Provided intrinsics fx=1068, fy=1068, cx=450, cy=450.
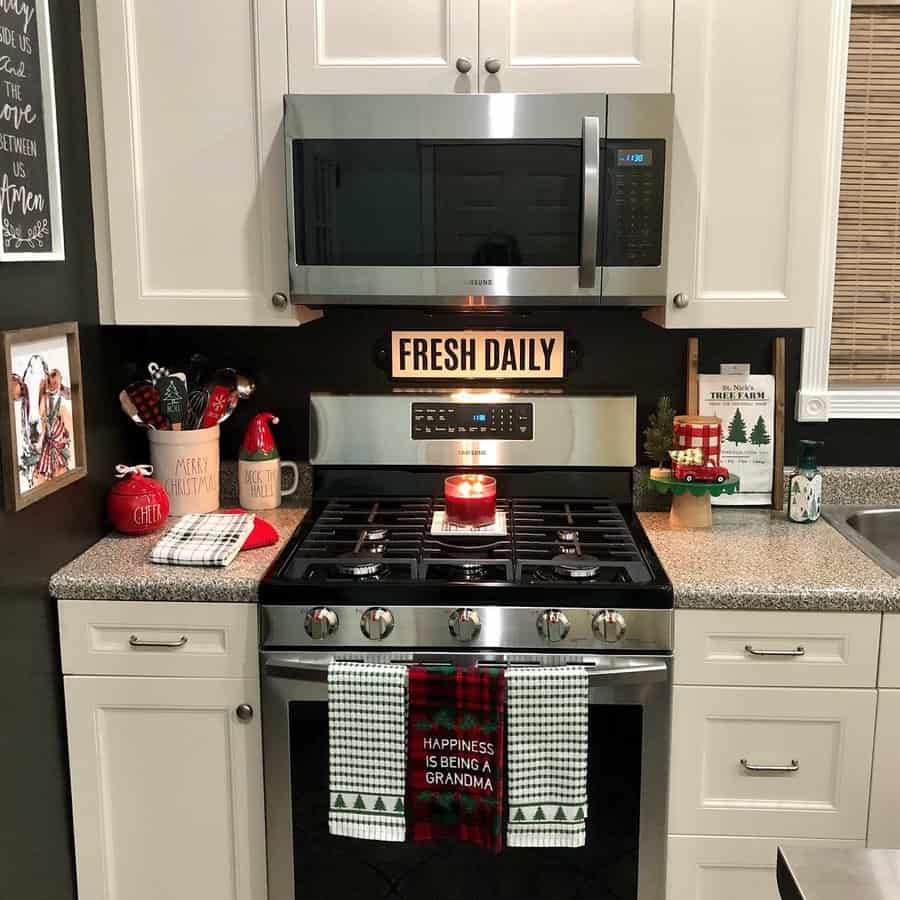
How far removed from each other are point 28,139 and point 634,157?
1.13m

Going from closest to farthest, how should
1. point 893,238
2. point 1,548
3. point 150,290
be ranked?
point 1,548 → point 150,290 → point 893,238

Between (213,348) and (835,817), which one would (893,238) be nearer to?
(835,817)

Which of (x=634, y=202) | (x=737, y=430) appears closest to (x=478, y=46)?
(x=634, y=202)

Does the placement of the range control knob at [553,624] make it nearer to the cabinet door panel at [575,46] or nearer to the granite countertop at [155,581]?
the granite countertop at [155,581]

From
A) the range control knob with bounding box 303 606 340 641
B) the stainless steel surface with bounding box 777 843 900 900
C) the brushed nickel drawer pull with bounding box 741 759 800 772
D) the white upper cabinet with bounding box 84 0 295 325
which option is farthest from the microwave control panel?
the stainless steel surface with bounding box 777 843 900 900

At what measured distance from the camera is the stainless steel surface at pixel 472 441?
2.50 metres

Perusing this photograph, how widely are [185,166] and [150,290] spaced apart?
266mm

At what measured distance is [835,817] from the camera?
2.01m

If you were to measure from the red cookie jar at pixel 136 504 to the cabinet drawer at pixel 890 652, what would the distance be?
1.48m

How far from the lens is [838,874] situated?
1.01 meters

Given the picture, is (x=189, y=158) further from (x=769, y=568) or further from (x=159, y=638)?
(x=769, y=568)

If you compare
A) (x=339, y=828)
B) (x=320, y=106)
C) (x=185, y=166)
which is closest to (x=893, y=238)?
(x=320, y=106)

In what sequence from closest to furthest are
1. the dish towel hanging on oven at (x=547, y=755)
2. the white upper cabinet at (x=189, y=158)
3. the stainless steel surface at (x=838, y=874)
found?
1. the stainless steel surface at (x=838, y=874)
2. the dish towel hanging on oven at (x=547, y=755)
3. the white upper cabinet at (x=189, y=158)

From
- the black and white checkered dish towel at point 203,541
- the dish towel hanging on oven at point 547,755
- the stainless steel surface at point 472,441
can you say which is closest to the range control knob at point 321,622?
the black and white checkered dish towel at point 203,541
